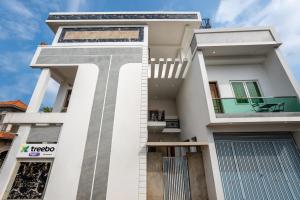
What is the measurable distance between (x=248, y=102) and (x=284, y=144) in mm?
2274

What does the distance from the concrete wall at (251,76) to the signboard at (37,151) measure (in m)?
8.81

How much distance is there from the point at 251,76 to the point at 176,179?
7.04 meters

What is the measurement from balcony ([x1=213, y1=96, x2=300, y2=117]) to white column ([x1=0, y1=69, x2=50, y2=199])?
8.91 meters

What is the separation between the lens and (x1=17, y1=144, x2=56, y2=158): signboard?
21.0 feet

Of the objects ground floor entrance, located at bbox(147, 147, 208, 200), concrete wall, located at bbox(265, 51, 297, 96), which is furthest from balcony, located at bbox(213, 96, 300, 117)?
ground floor entrance, located at bbox(147, 147, 208, 200)

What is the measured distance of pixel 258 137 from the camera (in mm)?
6555

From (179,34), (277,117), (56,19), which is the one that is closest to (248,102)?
(277,117)

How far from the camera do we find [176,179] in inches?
254

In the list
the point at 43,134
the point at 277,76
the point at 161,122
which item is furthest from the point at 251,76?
the point at 43,134

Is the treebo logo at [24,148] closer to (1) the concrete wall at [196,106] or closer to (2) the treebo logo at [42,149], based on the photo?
(2) the treebo logo at [42,149]

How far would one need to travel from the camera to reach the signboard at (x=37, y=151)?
6.41 meters

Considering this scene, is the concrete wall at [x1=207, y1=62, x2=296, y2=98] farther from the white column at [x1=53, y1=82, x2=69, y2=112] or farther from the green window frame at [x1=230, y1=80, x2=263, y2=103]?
the white column at [x1=53, y1=82, x2=69, y2=112]

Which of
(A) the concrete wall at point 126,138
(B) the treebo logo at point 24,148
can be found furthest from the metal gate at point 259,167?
(B) the treebo logo at point 24,148

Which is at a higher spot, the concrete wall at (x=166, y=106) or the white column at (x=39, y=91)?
the concrete wall at (x=166, y=106)
